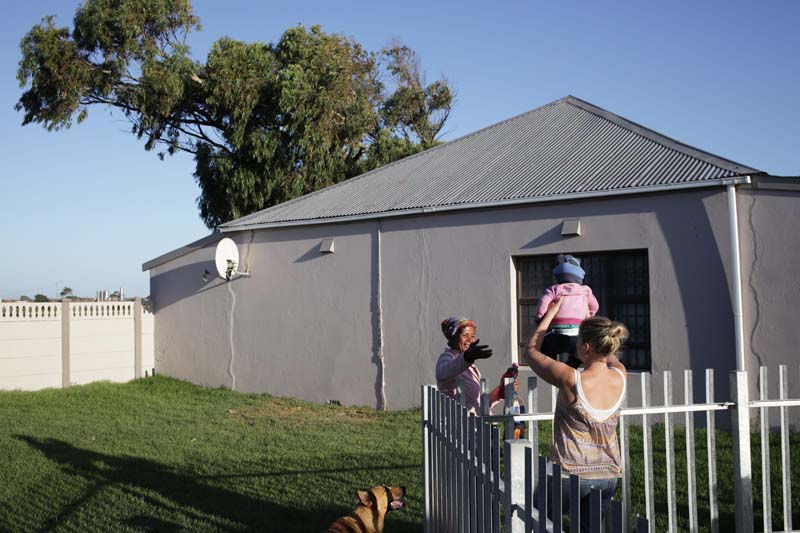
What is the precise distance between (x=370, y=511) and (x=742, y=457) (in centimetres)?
238

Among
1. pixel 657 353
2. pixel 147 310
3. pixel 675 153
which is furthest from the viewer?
pixel 147 310

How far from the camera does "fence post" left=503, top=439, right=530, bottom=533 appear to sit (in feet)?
9.96

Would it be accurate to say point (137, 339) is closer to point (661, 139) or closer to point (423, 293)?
point (423, 293)

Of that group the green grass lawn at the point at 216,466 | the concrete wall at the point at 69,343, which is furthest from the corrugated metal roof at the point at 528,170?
the green grass lawn at the point at 216,466

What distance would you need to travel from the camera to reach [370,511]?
209 inches

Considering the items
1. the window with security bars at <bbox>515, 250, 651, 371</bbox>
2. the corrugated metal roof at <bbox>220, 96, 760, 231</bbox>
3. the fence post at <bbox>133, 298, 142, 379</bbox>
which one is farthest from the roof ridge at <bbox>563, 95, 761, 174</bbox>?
the fence post at <bbox>133, 298, 142, 379</bbox>

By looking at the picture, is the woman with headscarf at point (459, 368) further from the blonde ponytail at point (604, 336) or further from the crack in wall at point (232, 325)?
the crack in wall at point (232, 325)

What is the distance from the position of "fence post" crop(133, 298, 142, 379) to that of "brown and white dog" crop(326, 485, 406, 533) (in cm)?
1282

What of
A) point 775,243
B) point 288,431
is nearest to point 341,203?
point 288,431

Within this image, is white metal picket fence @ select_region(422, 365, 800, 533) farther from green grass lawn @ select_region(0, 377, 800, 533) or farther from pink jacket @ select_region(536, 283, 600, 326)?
green grass lawn @ select_region(0, 377, 800, 533)

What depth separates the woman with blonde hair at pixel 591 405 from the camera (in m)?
3.89

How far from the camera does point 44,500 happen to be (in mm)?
7625

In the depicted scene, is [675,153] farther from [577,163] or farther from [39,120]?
[39,120]

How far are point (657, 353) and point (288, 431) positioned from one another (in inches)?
206
